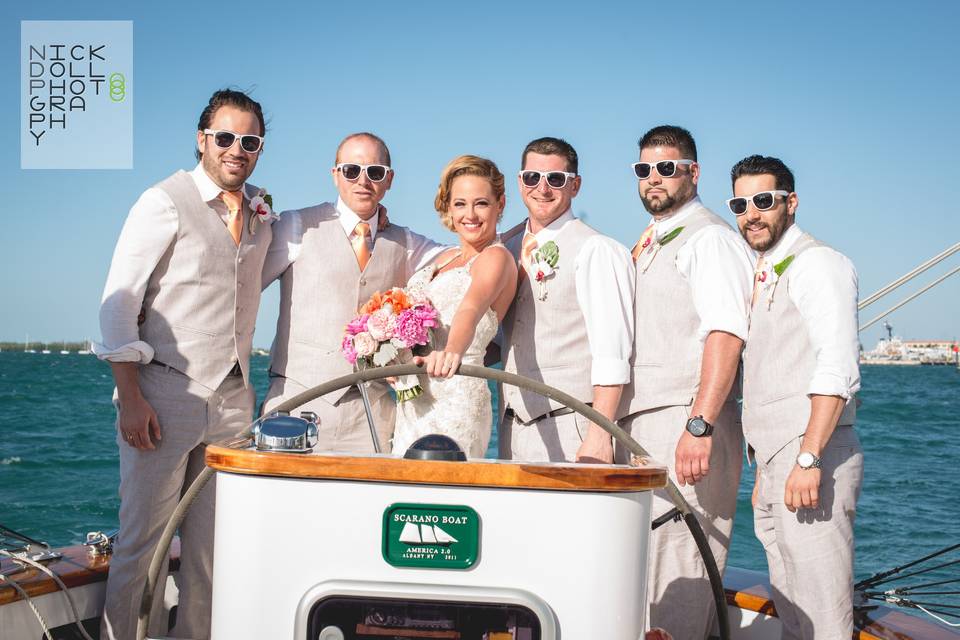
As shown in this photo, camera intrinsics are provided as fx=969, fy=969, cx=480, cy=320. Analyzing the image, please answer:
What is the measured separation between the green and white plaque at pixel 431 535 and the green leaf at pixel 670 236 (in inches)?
67.9

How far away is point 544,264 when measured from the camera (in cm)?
368

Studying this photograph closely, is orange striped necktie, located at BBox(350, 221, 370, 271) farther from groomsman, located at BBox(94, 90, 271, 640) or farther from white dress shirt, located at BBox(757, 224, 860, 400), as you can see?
white dress shirt, located at BBox(757, 224, 860, 400)

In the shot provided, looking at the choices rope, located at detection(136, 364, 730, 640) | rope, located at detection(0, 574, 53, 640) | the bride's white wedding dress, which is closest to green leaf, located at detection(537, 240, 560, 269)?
the bride's white wedding dress

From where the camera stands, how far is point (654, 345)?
3.57 meters

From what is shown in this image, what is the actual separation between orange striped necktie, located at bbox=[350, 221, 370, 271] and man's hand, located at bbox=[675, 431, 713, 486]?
1456 millimetres

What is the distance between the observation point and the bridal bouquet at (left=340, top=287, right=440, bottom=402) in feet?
11.5

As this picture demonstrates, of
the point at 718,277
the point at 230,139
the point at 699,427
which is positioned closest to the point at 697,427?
the point at 699,427

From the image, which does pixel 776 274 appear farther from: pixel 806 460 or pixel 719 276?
pixel 806 460

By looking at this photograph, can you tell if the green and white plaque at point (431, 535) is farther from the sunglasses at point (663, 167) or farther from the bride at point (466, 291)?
the sunglasses at point (663, 167)

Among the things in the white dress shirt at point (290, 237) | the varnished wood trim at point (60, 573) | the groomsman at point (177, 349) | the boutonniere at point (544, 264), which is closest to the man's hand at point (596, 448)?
the boutonniere at point (544, 264)

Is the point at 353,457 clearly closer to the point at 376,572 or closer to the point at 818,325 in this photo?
the point at 376,572

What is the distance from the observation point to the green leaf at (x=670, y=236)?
3.64m

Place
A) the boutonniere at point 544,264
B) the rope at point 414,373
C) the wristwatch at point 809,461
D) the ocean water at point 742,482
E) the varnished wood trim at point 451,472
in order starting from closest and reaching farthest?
the varnished wood trim at point 451,472, the rope at point 414,373, the wristwatch at point 809,461, the boutonniere at point 544,264, the ocean water at point 742,482

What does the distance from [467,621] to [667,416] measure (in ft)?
4.75
